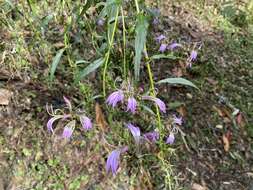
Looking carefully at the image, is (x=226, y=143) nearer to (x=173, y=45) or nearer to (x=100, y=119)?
(x=173, y=45)

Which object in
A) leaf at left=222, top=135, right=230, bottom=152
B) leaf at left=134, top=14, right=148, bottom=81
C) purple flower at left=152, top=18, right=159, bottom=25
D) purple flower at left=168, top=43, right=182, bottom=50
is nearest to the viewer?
leaf at left=134, top=14, right=148, bottom=81

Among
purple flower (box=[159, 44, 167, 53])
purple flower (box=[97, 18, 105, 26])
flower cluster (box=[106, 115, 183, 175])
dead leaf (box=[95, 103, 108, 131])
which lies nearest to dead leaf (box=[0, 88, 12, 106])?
dead leaf (box=[95, 103, 108, 131])

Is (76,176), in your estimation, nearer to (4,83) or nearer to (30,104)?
(30,104)

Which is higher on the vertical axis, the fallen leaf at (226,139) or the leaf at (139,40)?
the leaf at (139,40)

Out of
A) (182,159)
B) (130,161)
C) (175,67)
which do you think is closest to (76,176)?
(130,161)

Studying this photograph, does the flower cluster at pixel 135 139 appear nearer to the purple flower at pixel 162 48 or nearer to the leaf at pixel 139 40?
the leaf at pixel 139 40

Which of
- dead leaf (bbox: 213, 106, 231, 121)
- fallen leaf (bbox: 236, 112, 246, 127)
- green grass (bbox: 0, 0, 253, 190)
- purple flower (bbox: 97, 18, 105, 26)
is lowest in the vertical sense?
fallen leaf (bbox: 236, 112, 246, 127)

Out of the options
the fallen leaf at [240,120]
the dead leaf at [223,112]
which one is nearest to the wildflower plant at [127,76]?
the dead leaf at [223,112]

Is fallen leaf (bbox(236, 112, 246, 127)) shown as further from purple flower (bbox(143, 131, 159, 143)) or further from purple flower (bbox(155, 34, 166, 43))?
purple flower (bbox(143, 131, 159, 143))
